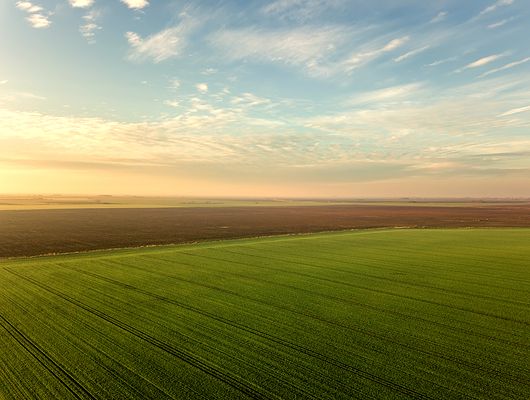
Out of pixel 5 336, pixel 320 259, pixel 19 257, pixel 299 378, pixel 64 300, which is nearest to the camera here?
pixel 299 378

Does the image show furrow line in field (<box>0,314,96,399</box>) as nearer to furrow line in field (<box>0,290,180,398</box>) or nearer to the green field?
the green field

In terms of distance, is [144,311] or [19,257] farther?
[19,257]

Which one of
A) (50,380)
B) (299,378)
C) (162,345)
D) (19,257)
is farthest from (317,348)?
(19,257)

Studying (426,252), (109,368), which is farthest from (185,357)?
(426,252)

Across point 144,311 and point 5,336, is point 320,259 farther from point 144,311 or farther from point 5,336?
point 5,336

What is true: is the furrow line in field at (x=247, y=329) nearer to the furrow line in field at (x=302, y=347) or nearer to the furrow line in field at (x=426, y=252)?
the furrow line in field at (x=302, y=347)
